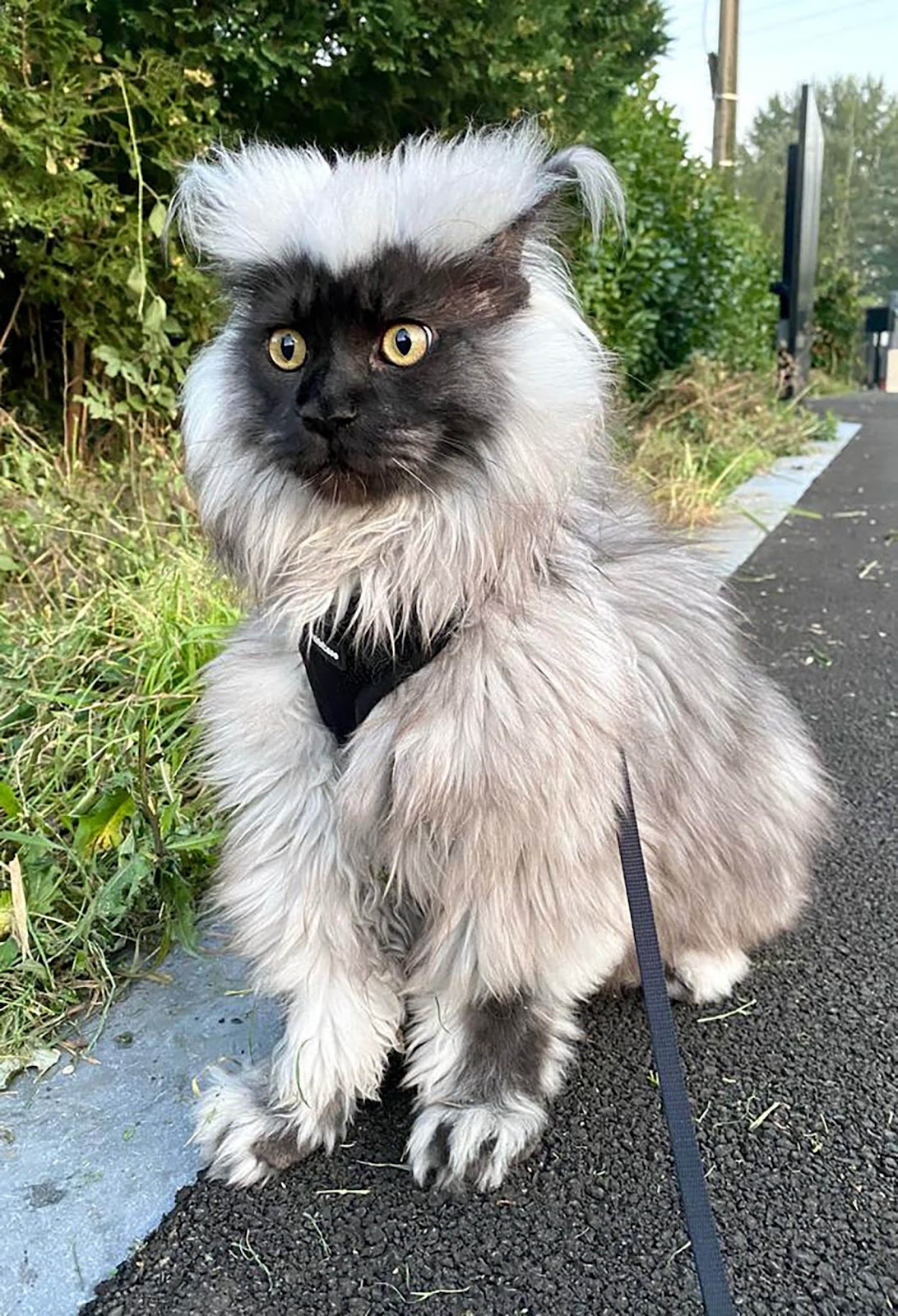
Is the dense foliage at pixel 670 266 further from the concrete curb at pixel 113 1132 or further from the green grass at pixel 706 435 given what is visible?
the concrete curb at pixel 113 1132

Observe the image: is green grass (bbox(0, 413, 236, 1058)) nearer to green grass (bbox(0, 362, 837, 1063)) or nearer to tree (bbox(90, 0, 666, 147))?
green grass (bbox(0, 362, 837, 1063))

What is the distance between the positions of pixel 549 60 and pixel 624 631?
147 inches

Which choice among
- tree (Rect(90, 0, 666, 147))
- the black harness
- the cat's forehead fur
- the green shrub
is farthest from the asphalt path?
the green shrub

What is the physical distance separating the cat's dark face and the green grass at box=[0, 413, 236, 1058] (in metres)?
1.14

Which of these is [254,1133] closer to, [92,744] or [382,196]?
[92,744]

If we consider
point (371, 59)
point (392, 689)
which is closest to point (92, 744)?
point (392, 689)

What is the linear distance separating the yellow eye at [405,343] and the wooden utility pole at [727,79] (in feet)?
41.8

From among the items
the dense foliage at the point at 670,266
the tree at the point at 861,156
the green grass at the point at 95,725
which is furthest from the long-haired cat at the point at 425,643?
the tree at the point at 861,156

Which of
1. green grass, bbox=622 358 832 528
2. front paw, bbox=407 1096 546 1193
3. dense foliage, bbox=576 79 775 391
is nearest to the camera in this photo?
front paw, bbox=407 1096 546 1193

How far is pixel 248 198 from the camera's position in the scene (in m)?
1.55

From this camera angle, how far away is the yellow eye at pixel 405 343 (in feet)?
4.75

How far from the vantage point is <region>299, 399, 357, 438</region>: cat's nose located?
1417mm

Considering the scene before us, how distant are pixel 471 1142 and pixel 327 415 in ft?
3.84

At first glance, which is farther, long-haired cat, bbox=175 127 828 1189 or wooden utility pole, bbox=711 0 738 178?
wooden utility pole, bbox=711 0 738 178
